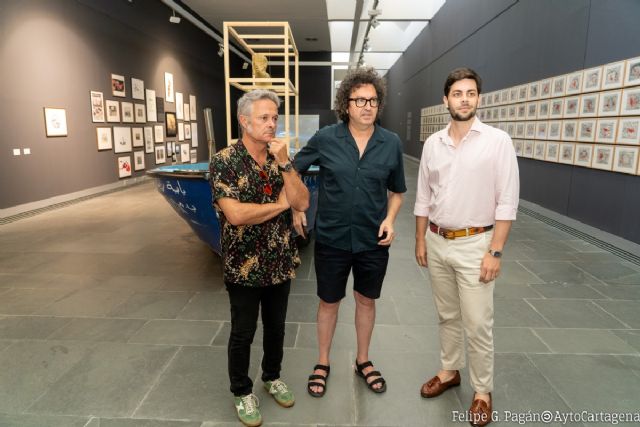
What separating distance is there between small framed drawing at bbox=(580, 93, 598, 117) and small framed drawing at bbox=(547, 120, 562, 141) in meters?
0.54

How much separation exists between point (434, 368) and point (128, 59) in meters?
9.21

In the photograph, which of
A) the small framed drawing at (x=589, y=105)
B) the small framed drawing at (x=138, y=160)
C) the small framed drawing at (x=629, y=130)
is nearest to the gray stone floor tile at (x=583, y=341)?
the small framed drawing at (x=629, y=130)

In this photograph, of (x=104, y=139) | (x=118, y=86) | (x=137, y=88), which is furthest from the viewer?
(x=137, y=88)

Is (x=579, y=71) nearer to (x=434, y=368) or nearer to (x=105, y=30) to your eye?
(x=434, y=368)

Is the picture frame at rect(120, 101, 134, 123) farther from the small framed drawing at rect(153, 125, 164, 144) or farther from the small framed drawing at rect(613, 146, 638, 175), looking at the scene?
the small framed drawing at rect(613, 146, 638, 175)

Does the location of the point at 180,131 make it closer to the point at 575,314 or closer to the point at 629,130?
the point at 629,130

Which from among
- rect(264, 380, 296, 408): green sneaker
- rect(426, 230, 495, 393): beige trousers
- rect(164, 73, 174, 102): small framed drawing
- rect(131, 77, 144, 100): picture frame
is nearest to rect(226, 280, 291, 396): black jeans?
rect(264, 380, 296, 408): green sneaker

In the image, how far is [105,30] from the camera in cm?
826

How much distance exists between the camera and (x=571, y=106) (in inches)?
224

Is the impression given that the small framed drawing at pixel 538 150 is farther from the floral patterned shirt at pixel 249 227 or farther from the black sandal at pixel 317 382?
the floral patterned shirt at pixel 249 227

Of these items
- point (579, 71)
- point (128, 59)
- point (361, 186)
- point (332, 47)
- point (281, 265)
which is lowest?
point (281, 265)

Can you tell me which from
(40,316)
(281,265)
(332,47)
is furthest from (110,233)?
(332,47)

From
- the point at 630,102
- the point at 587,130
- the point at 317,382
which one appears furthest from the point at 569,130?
the point at 317,382

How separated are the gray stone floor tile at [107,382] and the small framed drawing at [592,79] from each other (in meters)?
5.45
